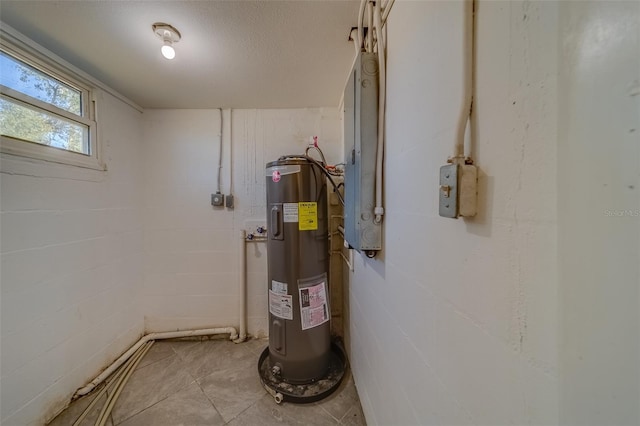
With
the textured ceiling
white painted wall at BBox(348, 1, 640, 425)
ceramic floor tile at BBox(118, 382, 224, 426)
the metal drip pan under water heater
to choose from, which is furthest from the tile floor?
the textured ceiling

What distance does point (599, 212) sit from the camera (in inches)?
11.1

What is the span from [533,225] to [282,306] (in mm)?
1522

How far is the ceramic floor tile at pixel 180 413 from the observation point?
1.36 m

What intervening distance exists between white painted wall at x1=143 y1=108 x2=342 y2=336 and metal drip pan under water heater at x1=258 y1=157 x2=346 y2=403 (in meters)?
0.57

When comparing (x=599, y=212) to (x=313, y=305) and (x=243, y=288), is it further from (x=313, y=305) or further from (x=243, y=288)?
(x=243, y=288)

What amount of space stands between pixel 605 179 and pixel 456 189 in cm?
22

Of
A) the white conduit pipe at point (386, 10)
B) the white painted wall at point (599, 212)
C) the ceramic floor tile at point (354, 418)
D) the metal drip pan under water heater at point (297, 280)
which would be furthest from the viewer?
the metal drip pan under water heater at point (297, 280)

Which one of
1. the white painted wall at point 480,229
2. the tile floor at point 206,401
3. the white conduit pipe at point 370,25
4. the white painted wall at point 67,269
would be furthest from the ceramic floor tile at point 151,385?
the white conduit pipe at point 370,25

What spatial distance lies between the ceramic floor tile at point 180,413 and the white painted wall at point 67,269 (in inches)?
21.2

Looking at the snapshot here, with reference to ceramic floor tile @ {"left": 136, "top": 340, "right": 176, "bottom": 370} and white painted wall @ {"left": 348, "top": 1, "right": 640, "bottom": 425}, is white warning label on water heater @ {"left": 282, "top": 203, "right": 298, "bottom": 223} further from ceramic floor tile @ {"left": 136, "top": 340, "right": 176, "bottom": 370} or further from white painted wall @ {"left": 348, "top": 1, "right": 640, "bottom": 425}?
ceramic floor tile @ {"left": 136, "top": 340, "right": 176, "bottom": 370}

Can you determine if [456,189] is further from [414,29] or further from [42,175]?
[42,175]

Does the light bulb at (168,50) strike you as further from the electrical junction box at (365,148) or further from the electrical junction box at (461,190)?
the electrical junction box at (461,190)

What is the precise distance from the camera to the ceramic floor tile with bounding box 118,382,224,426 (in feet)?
4.45

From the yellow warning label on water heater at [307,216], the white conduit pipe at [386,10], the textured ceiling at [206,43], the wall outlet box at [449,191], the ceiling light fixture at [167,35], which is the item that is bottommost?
the yellow warning label on water heater at [307,216]
